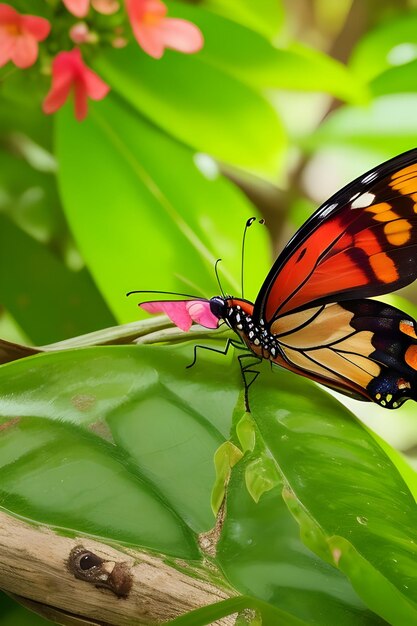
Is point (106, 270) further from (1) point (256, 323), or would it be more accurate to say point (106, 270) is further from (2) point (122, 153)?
(1) point (256, 323)

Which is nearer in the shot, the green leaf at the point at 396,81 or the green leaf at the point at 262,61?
the green leaf at the point at 262,61

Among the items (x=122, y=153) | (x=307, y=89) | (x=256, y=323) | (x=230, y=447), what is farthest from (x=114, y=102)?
(x=230, y=447)

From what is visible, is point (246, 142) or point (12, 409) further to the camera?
point (246, 142)

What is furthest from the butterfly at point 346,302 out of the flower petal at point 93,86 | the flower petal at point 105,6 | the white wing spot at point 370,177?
the flower petal at point 105,6

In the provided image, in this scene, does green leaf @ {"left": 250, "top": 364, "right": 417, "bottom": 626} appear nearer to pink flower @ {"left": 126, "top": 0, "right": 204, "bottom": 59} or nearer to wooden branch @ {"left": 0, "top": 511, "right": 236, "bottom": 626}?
wooden branch @ {"left": 0, "top": 511, "right": 236, "bottom": 626}

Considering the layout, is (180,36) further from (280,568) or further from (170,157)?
(280,568)

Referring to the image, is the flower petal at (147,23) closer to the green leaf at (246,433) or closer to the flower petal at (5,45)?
the flower petal at (5,45)

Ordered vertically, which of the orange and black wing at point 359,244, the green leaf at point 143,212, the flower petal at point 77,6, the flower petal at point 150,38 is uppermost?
the flower petal at point 77,6
